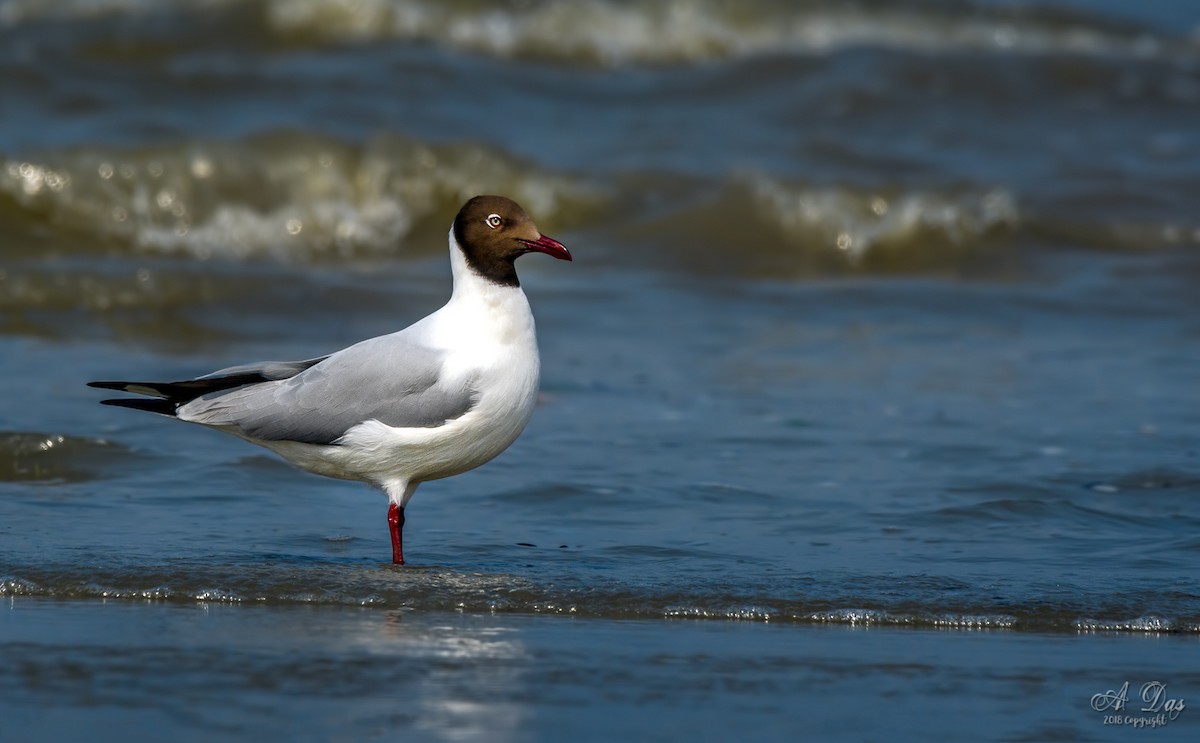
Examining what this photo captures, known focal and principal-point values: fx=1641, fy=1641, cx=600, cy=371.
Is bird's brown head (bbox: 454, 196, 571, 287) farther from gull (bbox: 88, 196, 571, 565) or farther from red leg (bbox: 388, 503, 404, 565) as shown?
red leg (bbox: 388, 503, 404, 565)

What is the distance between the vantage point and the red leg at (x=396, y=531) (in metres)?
5.38

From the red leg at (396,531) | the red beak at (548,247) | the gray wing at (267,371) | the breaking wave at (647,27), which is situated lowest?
the red leg at (396,531)

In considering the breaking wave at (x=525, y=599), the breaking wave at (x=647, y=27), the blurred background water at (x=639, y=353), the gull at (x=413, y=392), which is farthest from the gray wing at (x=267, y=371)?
the breaking wave at (x=647, y=27)

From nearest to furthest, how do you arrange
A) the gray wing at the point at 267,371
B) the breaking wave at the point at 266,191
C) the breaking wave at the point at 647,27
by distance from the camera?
the gray wing at the point at 267,371 < the breaking wave at the point at 266,191 < the breaking wave at the point at 647,27

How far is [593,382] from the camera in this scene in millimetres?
8391

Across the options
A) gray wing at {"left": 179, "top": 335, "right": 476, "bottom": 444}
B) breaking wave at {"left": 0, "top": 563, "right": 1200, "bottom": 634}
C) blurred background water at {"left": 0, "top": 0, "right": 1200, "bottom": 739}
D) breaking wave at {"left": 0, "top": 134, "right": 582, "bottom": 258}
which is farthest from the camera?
breaking wave at {"left": 0, "top": 134, "right": 582, "bottom": 258}

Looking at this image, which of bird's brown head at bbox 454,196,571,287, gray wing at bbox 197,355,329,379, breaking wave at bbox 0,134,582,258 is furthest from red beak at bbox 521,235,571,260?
breaking wave at bbox 0,134,582,258

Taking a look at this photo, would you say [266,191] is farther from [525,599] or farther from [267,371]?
[525,599]

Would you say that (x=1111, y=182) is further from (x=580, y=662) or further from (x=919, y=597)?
(x=580, y=662)

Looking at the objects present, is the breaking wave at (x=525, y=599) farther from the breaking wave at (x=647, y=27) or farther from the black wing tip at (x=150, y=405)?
the breaking wave at (x=647, y=27)

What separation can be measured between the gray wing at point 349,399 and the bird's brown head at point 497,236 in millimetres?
361

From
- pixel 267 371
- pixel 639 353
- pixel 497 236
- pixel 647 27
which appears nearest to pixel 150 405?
pixel 267 371

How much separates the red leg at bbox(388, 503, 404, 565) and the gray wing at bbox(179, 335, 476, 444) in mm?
331

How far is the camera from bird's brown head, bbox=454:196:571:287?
5.54 meters
